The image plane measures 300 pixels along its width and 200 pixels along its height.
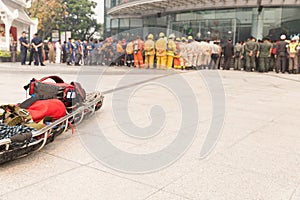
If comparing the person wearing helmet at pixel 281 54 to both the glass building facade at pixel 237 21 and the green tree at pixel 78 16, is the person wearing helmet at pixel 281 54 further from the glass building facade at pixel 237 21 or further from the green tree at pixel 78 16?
the green tree at pixel 78 16

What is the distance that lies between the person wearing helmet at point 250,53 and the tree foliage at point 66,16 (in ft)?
115

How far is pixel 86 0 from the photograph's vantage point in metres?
55.5

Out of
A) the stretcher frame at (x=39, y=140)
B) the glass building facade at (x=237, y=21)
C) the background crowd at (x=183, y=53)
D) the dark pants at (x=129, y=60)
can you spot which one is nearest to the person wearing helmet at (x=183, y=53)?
the background crowd at (x=183, y=53)

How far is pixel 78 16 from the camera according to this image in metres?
54.7

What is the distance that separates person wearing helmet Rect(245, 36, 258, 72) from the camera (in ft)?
58.0

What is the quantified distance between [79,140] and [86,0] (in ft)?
180

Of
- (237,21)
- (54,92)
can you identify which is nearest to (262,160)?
(54,92)

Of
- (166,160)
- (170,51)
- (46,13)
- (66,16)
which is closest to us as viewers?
(166,160)

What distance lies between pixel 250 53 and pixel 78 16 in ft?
138

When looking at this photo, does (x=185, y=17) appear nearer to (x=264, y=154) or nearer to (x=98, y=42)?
(x=98, y=42)

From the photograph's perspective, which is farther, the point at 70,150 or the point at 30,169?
the point at 70,150

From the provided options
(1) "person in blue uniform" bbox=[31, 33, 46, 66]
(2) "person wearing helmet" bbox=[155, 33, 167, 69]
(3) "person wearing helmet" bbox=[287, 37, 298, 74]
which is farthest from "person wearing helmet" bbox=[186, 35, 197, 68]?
(1) "person in blue uniform" bbox=[31, 33, 46, 66]

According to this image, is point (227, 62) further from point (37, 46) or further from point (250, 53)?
point (37, 46)

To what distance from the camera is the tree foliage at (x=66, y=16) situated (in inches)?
1885
